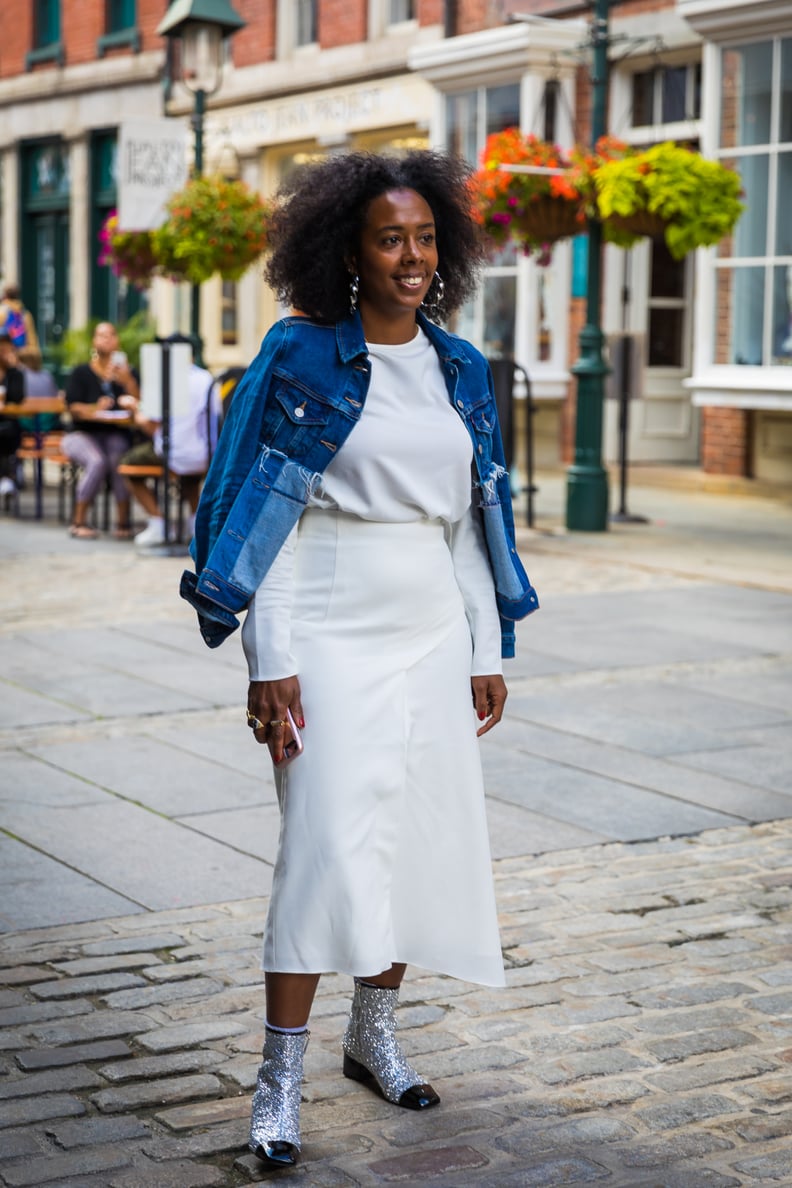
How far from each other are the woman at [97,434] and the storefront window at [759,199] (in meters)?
5.38

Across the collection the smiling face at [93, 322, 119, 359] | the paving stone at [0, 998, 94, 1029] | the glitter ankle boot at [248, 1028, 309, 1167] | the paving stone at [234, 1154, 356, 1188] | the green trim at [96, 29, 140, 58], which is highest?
the green trim at [96, 29, 140, 58]

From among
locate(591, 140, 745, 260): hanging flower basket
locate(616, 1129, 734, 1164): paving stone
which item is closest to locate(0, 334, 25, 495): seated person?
locate(591, 140, 745, 260): hanging flower basket

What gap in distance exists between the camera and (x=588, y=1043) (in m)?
3.90

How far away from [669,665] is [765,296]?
311 inches

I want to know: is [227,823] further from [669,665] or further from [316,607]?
[669,665]

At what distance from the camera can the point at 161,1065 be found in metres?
3.73

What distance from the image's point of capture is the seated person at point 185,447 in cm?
1242

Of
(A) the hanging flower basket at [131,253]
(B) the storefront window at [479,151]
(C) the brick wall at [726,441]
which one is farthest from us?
(B) the storefront window at [479,151]

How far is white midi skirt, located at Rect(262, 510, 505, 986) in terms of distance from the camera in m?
3.34

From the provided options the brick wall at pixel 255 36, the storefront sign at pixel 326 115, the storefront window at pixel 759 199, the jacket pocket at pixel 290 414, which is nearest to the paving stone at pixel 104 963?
the jacket pocket at pixel 290 414

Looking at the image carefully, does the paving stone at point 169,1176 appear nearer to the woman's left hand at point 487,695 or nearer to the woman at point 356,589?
the woman at point 356,589

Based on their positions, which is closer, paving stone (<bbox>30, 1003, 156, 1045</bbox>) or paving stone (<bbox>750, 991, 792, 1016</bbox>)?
paving stone (<bbox>30, 1003, 156, 1045</bbox>)

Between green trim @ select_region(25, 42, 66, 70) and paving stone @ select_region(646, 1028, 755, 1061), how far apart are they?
26.0 metres

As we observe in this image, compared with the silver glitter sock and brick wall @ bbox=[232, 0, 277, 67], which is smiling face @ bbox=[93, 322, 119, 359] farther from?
the silver glitter sock
